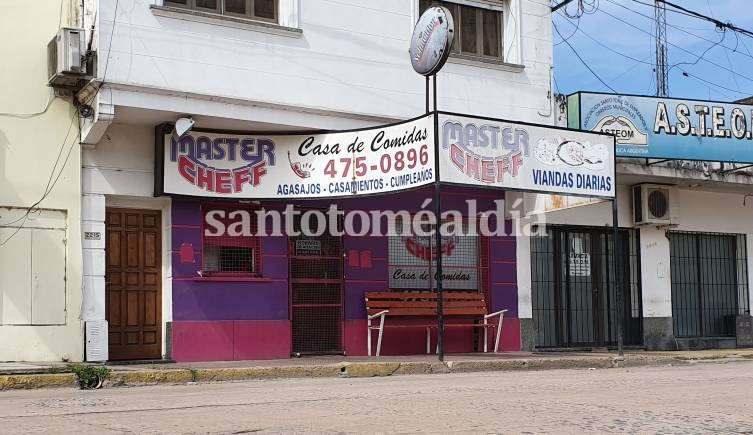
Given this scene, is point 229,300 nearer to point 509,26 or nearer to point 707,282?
point 509,26

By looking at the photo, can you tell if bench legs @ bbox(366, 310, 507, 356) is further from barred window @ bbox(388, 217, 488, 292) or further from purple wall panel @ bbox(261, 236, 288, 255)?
purple wall panel @ bbox(261, 236, 288, 255)

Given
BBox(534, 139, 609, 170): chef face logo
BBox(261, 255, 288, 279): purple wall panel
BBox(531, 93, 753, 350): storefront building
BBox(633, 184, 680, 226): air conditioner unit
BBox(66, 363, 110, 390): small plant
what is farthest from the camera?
BBox(633, 184, 680, 226): air conditioner unit

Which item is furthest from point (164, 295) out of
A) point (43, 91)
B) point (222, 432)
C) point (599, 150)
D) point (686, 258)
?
point (686, 258)

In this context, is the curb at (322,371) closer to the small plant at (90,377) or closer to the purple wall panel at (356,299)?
the small plant at (90,377)

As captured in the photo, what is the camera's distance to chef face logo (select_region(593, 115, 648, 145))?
17.6 meters

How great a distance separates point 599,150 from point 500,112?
2.15 meters

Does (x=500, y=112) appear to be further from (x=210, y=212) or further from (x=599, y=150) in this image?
(x=210, y=212)

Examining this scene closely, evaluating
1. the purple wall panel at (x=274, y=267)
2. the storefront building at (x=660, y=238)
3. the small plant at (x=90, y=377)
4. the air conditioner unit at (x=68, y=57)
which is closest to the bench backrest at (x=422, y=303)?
the purple wall panel at (x=274, y=267)

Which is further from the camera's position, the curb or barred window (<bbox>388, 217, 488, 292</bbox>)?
barred window (<bbox>388, 217, 488, 292</bbox>)

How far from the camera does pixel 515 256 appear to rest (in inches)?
690

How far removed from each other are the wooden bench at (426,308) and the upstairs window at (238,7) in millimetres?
4700

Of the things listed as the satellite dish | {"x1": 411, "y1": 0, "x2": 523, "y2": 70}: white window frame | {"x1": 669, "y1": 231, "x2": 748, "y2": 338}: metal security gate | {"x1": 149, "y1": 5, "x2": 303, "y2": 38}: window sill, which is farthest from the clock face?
{"x1": 669, "y1": 231, "x2": 748, "y2": 338}: metal security gate

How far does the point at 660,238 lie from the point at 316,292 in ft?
24.8

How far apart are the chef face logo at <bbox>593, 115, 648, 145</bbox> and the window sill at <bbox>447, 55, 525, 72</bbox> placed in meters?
1.87
